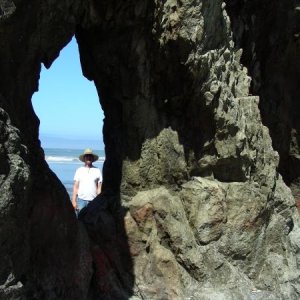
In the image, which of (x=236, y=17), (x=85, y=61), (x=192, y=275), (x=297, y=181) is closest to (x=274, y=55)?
(x=236, y=17)

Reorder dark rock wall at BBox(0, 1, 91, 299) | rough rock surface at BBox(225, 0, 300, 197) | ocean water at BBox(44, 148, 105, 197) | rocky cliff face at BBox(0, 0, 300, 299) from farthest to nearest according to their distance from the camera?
1. ocean water at BBox(44, 148, 105, 197)
2. rough rock surface at BBox(225, 0, 300, 197)
3. rocky cliff face at BBox(0, 0, 300, 299)
4. dark rock wall at BBox(0, 1, 91, 299)

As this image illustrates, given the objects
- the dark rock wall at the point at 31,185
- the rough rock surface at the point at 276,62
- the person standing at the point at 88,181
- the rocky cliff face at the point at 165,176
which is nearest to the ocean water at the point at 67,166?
the rough rock surface at the point at 276,62

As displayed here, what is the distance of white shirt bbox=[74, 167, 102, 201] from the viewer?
7.24 meters

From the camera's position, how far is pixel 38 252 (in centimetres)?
471

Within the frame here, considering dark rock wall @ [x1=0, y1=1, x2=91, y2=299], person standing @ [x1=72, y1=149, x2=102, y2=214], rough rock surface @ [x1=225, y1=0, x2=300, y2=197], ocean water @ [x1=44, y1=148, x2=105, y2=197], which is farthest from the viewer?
ocean water @ [x1=44, y1=148, x2=105, y2=197]

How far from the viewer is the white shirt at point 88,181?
23.7 feet

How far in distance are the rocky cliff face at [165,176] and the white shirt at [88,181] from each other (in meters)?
1.11

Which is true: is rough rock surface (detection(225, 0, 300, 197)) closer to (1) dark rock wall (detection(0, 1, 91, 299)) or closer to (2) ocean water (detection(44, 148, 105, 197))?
(1) dark rock wall (detection(0, 1, 91, 299))

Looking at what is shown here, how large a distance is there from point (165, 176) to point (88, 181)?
1.74 metres

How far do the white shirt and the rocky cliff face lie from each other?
1114 mm

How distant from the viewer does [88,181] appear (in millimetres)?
7246

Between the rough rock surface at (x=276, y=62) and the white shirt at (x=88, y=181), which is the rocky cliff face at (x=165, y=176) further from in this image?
the rough rock surface at (x=276, y=62)

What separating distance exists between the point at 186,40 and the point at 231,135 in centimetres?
114

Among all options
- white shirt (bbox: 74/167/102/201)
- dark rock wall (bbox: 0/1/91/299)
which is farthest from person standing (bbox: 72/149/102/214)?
dark rock wall (bbox: 0/1/91/299)
